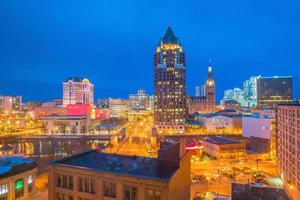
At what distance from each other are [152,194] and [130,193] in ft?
→ 6.46

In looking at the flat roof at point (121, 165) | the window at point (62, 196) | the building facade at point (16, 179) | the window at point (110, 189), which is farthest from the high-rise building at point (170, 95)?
the window at point (110, 189)

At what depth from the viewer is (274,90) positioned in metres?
190

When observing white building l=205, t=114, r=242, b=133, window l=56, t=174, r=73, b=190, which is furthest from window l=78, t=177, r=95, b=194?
white building l=205, t=114, r=242, b=133

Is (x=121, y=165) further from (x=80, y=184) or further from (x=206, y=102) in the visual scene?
(x=206, y=102)

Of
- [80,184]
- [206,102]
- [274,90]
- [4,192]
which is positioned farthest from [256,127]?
[274,90]

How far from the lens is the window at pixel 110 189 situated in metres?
20.2

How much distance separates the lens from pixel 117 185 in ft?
65.6

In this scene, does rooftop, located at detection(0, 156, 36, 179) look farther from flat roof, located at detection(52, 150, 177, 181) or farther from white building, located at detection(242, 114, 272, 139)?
white building, located at detection(242, 114, 272, 139)

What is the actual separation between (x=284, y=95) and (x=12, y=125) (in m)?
193

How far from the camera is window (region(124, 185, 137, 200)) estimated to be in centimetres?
1934

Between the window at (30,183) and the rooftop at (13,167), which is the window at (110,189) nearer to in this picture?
the rooftop at (13,167)

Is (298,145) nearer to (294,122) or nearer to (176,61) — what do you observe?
(294,122)

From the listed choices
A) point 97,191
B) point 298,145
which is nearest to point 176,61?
point 298,145

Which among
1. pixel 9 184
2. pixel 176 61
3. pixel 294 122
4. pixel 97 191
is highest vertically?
pixel 176 61
